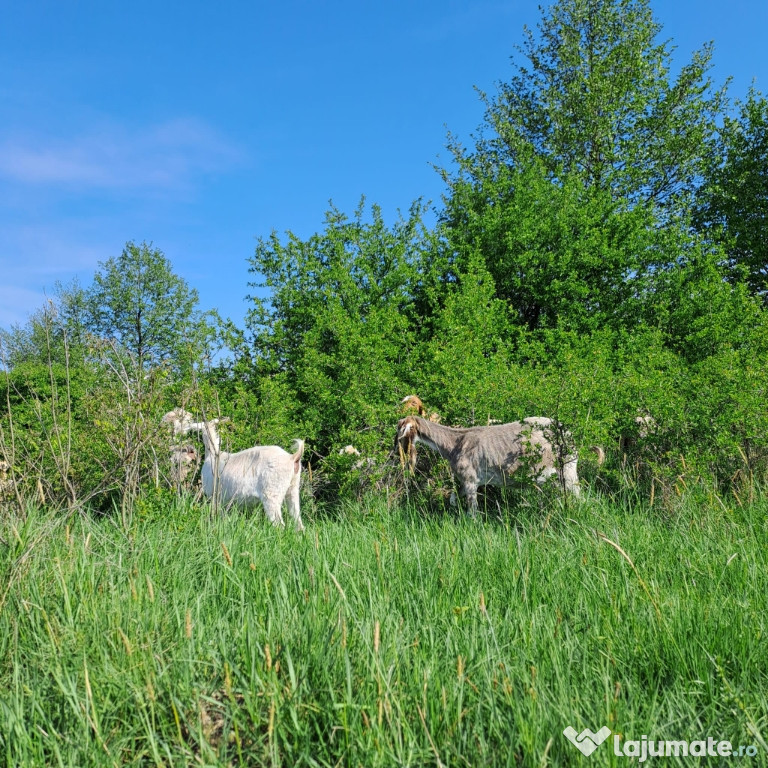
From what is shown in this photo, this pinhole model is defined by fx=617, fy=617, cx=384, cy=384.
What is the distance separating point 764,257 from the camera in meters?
22.5

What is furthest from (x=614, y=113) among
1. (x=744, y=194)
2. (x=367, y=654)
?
(x=367, y=654)

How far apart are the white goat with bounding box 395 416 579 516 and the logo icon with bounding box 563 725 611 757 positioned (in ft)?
19.6

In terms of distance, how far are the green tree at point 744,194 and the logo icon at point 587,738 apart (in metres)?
22.9

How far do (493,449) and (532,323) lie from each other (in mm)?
12251

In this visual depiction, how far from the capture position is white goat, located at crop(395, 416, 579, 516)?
878 cm

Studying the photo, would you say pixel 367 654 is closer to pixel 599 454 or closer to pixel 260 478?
pixel 260 478

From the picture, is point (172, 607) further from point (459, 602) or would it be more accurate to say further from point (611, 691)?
point (611, 691)

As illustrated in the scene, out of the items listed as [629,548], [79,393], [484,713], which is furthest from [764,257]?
[484,713]

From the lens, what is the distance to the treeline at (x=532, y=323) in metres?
8.59

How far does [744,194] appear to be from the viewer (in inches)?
915

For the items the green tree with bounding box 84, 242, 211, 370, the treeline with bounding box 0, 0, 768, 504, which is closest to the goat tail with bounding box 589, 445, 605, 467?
the treeline with bounding box 0, 0, 768, 504

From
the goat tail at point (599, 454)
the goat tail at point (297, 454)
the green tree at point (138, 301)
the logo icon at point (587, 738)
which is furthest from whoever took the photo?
the green tree at point (138, 301)

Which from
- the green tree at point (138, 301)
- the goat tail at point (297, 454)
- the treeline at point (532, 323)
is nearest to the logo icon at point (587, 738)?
the treeline at point (532, 323)

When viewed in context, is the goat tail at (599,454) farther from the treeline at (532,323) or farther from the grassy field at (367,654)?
the grassy field at (367,654)
